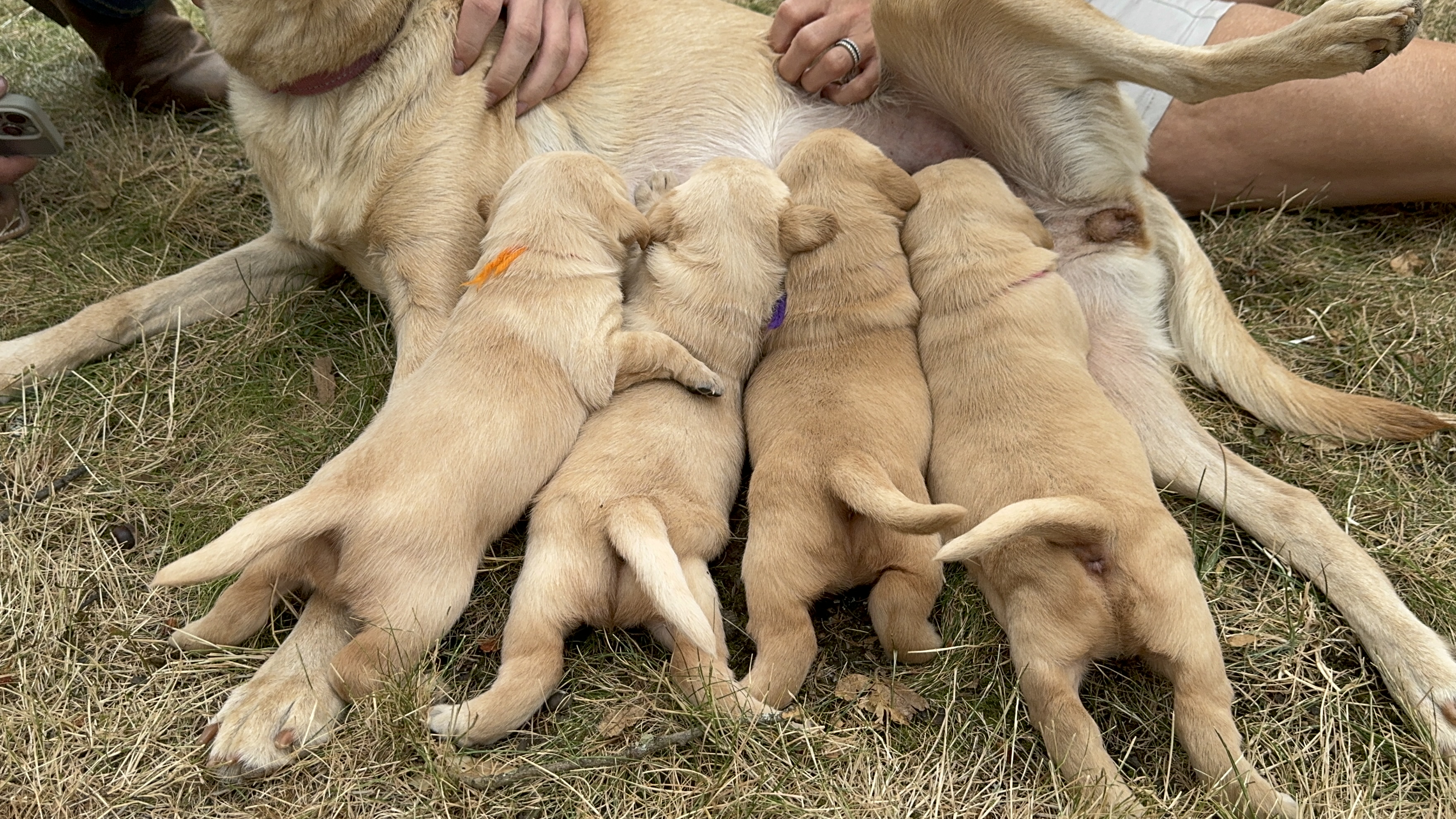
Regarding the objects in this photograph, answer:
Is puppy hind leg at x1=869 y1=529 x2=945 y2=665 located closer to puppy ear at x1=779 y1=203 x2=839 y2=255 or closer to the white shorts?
puppy ear at x1=779 y1=203 x2=839 y2=255

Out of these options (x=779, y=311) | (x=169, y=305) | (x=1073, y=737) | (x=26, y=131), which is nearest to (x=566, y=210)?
(x=779, y=311)

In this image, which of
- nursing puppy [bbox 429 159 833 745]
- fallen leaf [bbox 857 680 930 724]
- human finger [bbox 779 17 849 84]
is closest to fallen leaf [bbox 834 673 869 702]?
fallen leaf [bbox 857 680 930 724]

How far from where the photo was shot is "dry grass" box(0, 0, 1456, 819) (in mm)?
1887

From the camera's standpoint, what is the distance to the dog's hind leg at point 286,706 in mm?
1938

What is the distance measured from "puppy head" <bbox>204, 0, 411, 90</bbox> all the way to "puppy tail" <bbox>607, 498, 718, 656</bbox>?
Answer: 5.05 ft

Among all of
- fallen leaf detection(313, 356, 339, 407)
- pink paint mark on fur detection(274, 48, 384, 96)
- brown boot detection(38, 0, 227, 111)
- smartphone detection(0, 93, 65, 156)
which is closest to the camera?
pink paint mark on fur detection(274, 48, 384, 96)

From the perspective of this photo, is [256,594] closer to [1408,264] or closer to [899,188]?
[899,188]

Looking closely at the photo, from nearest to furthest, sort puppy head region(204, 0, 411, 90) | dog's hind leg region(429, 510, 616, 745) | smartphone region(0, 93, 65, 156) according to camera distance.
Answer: dog's hind leg region(429, 510, 616, 745) < puppy head region(204, 0, 411, 90) < smartphone region(0, 93, 65, 156)

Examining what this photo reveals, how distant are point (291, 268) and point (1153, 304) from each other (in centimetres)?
270

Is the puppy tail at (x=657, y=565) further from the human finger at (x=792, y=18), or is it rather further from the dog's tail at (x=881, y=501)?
the human finger at (x=792, y=18)

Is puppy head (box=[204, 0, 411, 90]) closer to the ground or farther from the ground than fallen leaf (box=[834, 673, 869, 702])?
farther from the ground

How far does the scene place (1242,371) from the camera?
2.59 meters

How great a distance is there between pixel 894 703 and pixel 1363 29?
1867 mm

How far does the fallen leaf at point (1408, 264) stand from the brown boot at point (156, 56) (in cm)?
446
